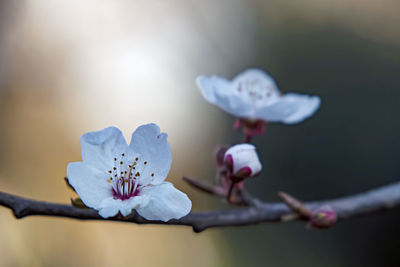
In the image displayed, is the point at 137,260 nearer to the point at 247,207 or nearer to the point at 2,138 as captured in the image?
the point at 2,138

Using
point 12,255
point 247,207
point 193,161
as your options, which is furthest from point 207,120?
point 247,207

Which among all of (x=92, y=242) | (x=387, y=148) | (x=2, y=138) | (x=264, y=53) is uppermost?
(x=264, y=53)

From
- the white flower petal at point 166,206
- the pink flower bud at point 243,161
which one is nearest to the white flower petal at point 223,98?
the pink flower bud at point 243,161

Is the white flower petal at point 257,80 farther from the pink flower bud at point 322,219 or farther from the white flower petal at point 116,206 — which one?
the white flower petal at point 116,206

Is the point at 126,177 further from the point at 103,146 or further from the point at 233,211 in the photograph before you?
the point at 233,211

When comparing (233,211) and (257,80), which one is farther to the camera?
(257,80)

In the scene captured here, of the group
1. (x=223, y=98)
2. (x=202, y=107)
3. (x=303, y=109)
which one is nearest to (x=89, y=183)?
(x=223, y=98)
